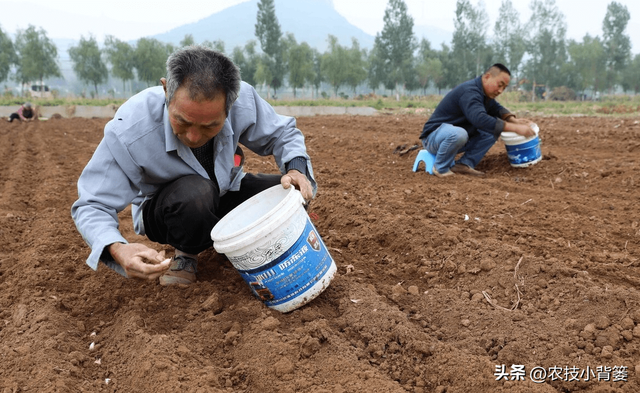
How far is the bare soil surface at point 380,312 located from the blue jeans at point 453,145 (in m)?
0.94

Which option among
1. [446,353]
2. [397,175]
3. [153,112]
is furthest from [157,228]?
[397,175]

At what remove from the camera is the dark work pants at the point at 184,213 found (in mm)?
2236

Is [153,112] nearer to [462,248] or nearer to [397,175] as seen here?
[462,248]

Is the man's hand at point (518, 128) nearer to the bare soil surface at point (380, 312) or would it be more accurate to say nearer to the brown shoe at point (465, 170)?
the brown shoe at point (465, 170)

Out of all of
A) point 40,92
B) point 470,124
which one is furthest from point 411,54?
point 470,124

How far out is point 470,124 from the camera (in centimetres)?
511

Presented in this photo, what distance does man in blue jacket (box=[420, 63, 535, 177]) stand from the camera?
4668mm

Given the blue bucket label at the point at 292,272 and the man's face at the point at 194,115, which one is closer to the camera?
the man's face at the point at 194,115

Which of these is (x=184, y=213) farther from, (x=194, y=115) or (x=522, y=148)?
(x=522, y=148)

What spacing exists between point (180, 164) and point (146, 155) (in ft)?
0.61

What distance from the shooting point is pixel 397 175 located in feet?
16.7

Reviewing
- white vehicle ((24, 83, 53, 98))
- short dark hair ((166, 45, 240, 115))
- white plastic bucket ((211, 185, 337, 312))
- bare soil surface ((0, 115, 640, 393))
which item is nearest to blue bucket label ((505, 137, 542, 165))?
bare soil surface ((0, 115, 640, 393))

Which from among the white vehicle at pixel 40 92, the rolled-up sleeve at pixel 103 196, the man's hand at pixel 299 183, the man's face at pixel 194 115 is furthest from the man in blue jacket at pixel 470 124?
the white vehicle at pixel 40 92

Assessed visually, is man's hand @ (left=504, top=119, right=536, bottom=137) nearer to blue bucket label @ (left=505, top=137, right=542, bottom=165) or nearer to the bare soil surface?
blue bucket label @ (left=505, top=137, right=542, bottom=165)
